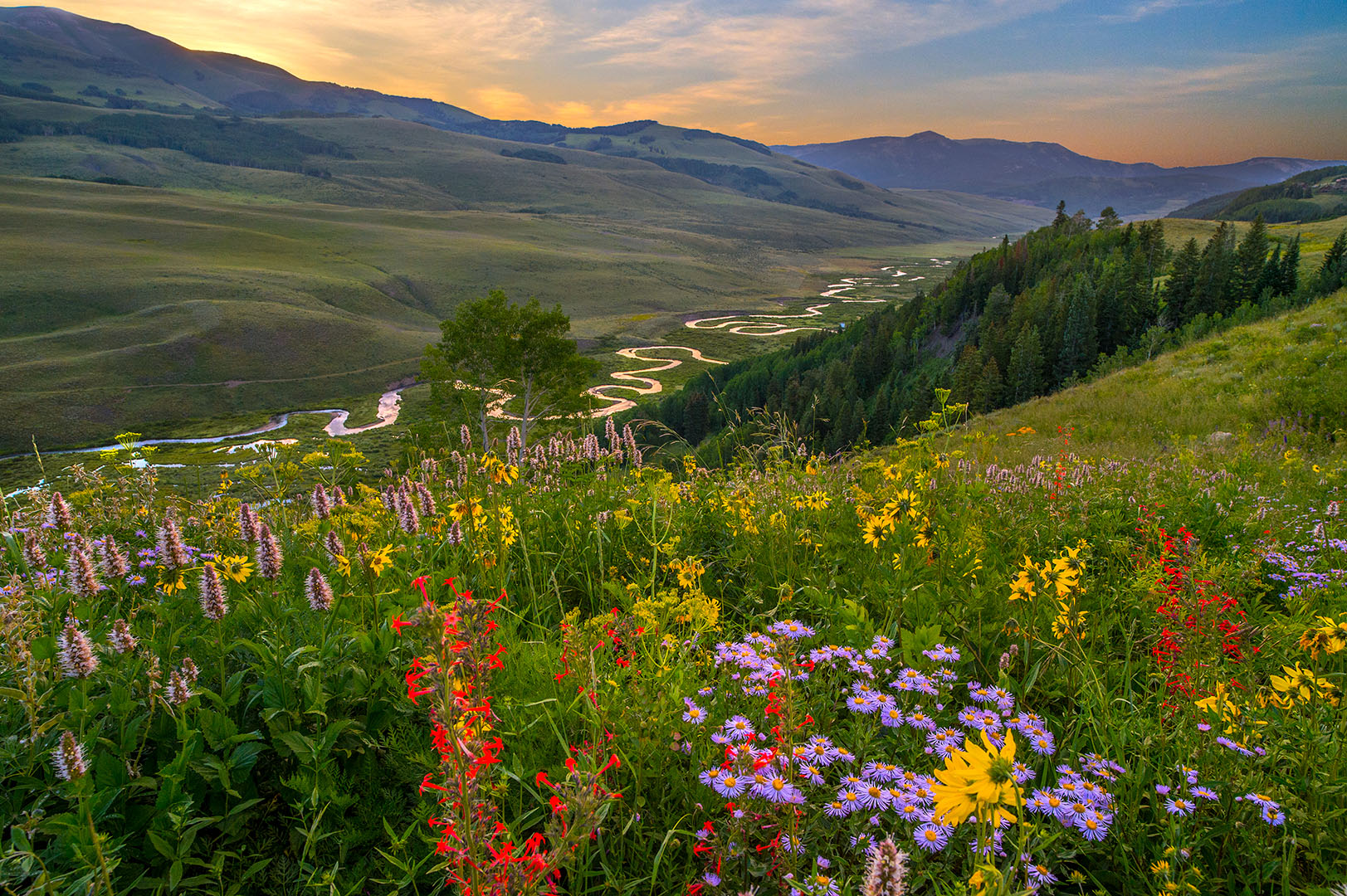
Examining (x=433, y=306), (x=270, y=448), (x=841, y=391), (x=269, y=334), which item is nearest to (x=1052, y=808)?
(x=270, y=448)

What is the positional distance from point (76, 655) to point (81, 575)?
2.62 feet

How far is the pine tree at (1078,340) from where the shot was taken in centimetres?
6619

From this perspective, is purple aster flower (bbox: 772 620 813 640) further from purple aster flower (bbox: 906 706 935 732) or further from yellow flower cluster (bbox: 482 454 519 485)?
yellow flower cluster (bbox: 482 454 519 485)

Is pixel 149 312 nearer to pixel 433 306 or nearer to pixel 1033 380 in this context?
pixel 433 306

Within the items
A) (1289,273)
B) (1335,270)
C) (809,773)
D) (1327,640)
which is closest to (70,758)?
(809,773)

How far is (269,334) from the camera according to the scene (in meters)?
113

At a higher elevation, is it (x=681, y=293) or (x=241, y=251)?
(x=241, y=251)

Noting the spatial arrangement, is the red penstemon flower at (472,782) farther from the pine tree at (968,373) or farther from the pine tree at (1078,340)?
the pine tree at (1078,340)

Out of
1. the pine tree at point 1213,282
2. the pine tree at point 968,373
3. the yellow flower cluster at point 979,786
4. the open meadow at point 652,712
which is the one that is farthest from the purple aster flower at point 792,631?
the pine tree at point 1213,282

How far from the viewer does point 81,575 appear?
296 cm

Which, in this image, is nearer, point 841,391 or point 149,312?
point 841,391

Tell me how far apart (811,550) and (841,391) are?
7966 centimetres

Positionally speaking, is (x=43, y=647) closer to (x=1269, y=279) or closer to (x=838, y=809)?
(x=838, y=809)

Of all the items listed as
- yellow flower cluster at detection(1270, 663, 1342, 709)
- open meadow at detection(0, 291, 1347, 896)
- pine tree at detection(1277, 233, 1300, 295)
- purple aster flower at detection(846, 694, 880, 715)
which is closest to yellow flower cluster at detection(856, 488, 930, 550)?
open meadow at detection(0, 291, 1347, 896)
